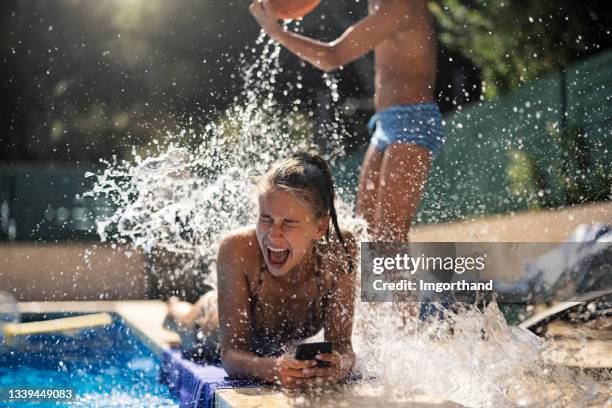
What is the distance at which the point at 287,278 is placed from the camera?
178cm

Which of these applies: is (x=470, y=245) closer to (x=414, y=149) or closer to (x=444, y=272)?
(x=444, y=272)

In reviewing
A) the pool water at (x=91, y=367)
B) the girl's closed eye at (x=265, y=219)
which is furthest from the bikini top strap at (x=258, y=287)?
the pool water at (x=91, y=367)

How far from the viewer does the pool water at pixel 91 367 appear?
6.71 feet

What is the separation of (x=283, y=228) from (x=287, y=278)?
20 centimetres

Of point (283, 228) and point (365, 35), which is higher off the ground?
point (365, 35)

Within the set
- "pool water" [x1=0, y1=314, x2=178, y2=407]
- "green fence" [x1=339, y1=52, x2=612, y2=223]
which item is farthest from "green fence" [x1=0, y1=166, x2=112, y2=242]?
"green fence" [x1=339, y1=52, x2=612, y2=223]

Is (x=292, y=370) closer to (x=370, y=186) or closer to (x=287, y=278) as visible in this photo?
(x=287, y=278)

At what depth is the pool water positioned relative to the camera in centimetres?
204

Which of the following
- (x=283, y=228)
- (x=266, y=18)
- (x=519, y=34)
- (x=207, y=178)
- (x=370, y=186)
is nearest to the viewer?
(x=283, y=228)

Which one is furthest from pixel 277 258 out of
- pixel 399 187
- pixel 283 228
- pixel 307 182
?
pixel 399 187

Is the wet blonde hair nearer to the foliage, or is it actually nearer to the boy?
the boy

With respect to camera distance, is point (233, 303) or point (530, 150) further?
point (530, 150)

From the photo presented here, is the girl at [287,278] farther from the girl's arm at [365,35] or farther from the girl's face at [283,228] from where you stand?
the girl's arm at [365,35]

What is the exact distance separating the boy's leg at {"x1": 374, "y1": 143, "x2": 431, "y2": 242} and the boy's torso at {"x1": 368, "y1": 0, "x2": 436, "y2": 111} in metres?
0.19
